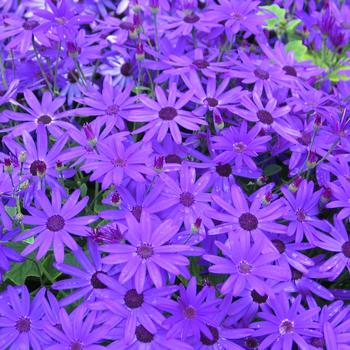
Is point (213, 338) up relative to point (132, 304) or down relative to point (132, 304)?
down

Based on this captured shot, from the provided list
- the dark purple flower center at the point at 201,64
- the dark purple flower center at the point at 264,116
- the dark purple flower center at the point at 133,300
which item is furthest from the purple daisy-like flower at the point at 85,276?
the dark purple flower center at the point at 201,64

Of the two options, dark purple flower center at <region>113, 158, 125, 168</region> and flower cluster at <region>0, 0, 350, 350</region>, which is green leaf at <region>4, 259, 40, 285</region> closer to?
flower cluster at <region>0, 0, 350, 350</region>

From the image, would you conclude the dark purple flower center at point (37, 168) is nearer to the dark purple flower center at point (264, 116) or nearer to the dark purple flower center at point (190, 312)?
the dark purple flower center at point (190, 312)

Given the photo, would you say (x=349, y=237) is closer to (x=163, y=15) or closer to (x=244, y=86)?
(x=244, y=86)

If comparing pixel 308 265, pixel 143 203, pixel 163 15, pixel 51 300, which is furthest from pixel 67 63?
pixel 308 265

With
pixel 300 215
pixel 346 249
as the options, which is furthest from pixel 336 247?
pixel 300 215

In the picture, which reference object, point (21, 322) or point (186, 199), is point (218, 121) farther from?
point (21, 322)

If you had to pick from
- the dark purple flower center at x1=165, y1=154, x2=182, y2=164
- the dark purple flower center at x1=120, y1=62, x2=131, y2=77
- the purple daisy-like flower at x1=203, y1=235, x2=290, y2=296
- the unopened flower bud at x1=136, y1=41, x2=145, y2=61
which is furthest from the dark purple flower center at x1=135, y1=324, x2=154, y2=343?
the dark purple flower center at x1=120, y1=62, x2=131, y2=77
